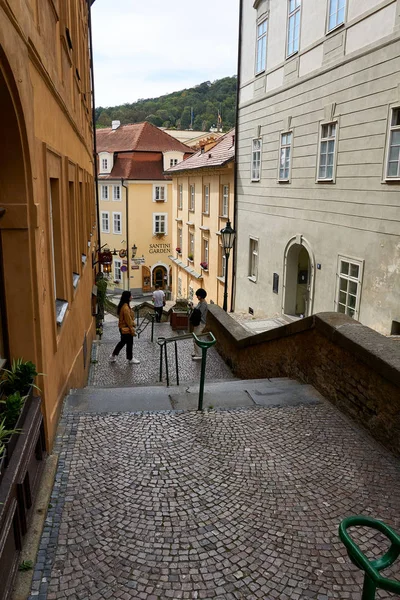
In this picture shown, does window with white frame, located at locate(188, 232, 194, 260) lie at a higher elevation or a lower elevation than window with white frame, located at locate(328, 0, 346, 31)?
lower

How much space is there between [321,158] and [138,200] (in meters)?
31.3

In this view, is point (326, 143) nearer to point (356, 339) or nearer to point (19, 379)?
point (356, 339)

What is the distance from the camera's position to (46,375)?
15.6ft

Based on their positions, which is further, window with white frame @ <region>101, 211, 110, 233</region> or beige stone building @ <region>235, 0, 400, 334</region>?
window with white frame @ <region>101, 211, 110, 233</region>

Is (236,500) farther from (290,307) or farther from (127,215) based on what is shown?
(127,215)

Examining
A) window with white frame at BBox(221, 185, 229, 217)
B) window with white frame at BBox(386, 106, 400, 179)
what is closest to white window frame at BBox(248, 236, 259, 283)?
window with white frame at BBox(221, 185, 229, 217)

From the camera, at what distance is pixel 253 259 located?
18875 millimetres

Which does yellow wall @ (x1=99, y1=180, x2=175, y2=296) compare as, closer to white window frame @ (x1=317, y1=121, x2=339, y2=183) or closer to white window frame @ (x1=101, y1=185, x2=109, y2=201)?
white window frame @ (x1=101, y1=185, x2=109, y2=201)

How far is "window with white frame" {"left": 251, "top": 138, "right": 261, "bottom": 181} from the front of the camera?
57.7ft

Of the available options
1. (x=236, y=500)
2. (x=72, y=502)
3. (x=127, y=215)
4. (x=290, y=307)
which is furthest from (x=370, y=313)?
(x=127, y=215)

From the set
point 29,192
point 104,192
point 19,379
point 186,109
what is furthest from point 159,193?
point 186,109

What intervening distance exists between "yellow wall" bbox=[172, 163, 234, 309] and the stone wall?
515 inches

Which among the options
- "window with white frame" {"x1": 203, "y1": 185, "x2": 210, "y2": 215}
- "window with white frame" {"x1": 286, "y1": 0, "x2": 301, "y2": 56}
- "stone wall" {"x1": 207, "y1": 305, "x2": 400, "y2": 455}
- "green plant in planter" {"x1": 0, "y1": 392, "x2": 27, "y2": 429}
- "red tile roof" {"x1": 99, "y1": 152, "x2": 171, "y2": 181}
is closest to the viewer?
"green plant in planter" {"x1": 0, "y1": 392, "x2": 27, "y2": 429}

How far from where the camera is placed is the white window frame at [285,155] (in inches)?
581
